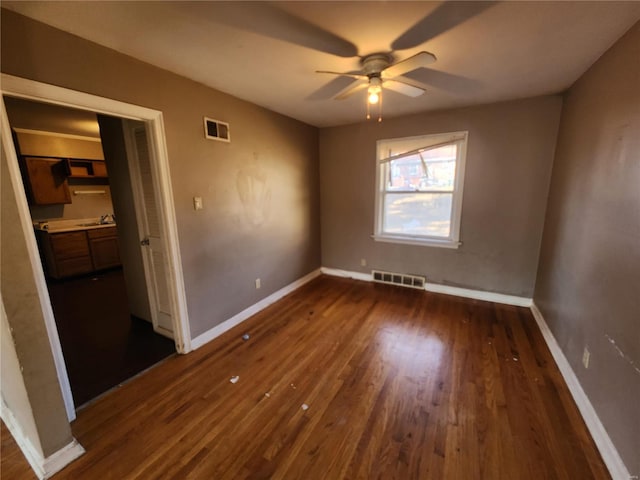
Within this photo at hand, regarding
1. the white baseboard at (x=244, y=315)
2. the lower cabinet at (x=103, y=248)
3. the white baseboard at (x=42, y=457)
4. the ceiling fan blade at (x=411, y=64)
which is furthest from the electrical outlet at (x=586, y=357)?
the lower cabinet at (x=103, y=248)

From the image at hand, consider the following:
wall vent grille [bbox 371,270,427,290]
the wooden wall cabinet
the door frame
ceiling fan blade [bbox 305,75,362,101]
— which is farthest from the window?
the wooden wall cabinet

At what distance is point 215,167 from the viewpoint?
2.55 m

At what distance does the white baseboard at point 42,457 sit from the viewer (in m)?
1.40

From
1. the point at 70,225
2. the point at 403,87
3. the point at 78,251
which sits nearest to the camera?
the point at 403,87

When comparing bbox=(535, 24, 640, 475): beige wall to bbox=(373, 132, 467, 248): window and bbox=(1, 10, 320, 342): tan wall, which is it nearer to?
bbox=(373, 132, 467, 248): window

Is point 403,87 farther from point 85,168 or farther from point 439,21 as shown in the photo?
point 85,168

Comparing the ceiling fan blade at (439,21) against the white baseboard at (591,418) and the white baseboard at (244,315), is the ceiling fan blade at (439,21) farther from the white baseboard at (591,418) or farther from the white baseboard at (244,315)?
the white baseboard at (244,315)

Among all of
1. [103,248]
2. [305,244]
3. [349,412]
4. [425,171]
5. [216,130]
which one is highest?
[216,130]

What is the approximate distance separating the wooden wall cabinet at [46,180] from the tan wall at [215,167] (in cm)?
405

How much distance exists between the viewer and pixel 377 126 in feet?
12.2

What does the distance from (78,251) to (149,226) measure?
126 inches

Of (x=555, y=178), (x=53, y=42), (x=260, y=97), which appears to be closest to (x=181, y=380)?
(x=53, y=42)

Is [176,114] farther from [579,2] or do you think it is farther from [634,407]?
[634,407]

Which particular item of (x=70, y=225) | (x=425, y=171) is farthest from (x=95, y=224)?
(x=425, y=171)
